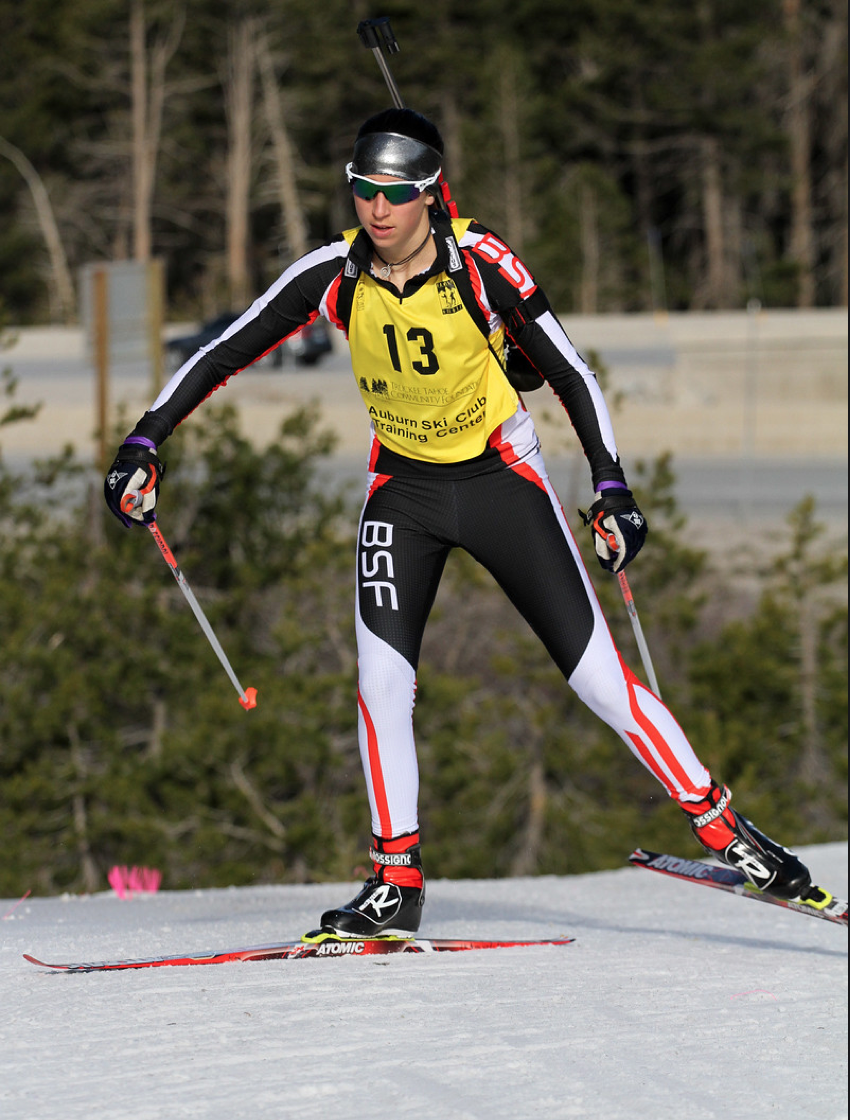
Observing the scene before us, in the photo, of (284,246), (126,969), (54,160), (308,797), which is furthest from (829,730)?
(54,160)

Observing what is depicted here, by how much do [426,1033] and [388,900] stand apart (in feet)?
3.16

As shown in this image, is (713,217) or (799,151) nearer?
(799,151)

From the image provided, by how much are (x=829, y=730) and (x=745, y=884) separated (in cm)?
1075

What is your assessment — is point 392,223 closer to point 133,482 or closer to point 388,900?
point 133,482

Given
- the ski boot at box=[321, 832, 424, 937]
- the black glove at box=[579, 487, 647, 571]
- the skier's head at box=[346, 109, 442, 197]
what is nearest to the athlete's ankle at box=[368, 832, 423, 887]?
the ski boot at box=[321, 832, 424, 937]

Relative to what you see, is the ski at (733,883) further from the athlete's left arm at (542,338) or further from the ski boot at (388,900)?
the athlete's left arm at (542,338)

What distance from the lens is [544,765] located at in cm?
1394

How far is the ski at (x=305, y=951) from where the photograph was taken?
333 centimetres

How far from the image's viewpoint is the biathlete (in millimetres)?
3447

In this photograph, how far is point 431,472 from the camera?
365 cm

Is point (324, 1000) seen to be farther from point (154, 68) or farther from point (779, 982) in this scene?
point (154, 68)

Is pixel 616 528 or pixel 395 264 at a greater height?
pixel 395 264

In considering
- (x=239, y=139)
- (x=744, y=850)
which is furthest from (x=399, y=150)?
(x=239, y=139)

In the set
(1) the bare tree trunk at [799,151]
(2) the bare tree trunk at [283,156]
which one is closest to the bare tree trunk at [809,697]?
(1) the bare tree trunk at [799,151]
